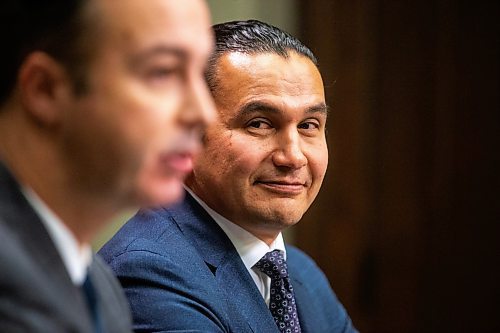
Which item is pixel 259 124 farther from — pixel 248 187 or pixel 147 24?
pixel 147 24

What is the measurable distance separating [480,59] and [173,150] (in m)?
2.24

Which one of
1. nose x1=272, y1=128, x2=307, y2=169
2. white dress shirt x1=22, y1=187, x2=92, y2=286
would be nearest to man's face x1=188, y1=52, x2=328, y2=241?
nose x1=272, y1=128, x2=307, y2=169

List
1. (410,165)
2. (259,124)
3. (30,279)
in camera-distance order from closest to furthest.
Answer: (30,279) → (259,124) → (410,165)

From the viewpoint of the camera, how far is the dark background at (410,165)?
2.74 metres

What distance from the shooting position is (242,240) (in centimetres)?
147

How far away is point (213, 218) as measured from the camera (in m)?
1.46

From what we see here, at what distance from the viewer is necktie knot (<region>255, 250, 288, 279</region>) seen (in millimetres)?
1484

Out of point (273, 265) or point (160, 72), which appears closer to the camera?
point (160, 72)

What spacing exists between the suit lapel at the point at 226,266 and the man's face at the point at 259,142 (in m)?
0.04

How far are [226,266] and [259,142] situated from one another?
0.20 m

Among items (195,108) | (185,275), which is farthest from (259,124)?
(195,108)

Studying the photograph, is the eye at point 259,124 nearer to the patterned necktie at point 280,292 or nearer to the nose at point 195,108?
the patterned necktie at point 280,292

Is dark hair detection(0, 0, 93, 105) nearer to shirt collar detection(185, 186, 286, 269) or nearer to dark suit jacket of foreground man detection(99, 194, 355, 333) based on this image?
dark suit jacket of foreground man detection(99, 194, 355, 333)

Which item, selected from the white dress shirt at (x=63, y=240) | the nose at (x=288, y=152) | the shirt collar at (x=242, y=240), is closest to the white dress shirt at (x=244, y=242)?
the shirt collar at (x=242, y=240)
